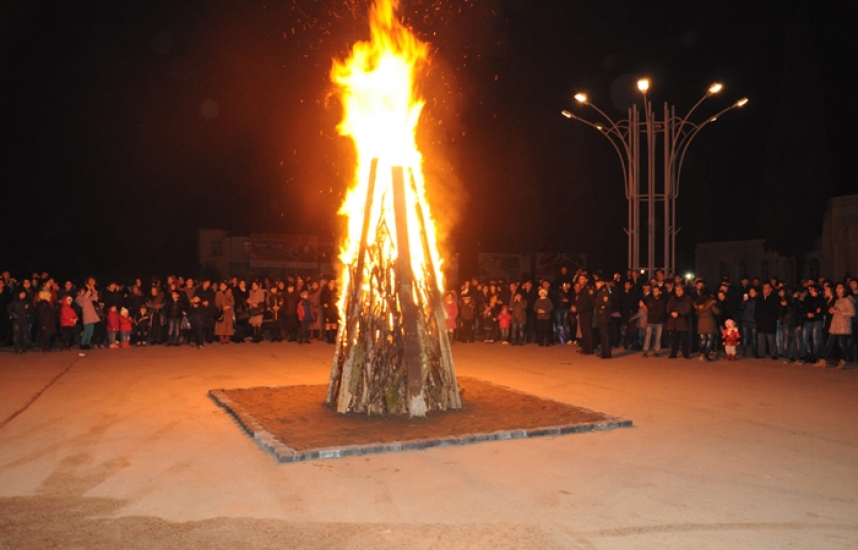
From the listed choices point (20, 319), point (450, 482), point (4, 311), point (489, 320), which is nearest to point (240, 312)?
point (20, 319)

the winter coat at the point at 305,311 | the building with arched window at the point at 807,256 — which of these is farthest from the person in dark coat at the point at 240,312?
the building with arched window at the point at 807,256

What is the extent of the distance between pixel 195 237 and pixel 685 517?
181ft

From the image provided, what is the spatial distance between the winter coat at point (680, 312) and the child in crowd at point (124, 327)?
44.3 feet

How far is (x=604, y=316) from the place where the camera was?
17.2 m

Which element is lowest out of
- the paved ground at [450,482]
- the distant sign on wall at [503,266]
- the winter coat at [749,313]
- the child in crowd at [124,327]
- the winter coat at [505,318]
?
the paved ground at [450,482]

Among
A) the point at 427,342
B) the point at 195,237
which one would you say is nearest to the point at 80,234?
the point at 195,237

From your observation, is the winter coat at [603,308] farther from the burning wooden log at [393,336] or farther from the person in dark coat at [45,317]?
the person in dark coat at [45,317]

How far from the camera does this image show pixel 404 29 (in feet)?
34.4

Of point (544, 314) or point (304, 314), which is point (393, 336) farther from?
point (304, 314)

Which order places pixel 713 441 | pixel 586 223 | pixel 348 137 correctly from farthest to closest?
pixel 586 223 → pixel 348 137 → pixel 713 441

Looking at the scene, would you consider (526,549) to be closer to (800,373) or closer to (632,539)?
(632,539)

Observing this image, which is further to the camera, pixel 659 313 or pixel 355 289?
pixel 659 313

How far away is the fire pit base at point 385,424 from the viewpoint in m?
7.79

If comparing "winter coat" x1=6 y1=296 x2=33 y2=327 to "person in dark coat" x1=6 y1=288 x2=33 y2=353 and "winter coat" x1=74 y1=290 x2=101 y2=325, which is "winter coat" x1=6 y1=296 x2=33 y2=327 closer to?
"person in dark coat" x1=6 y1=288 x2=33 y2=353
